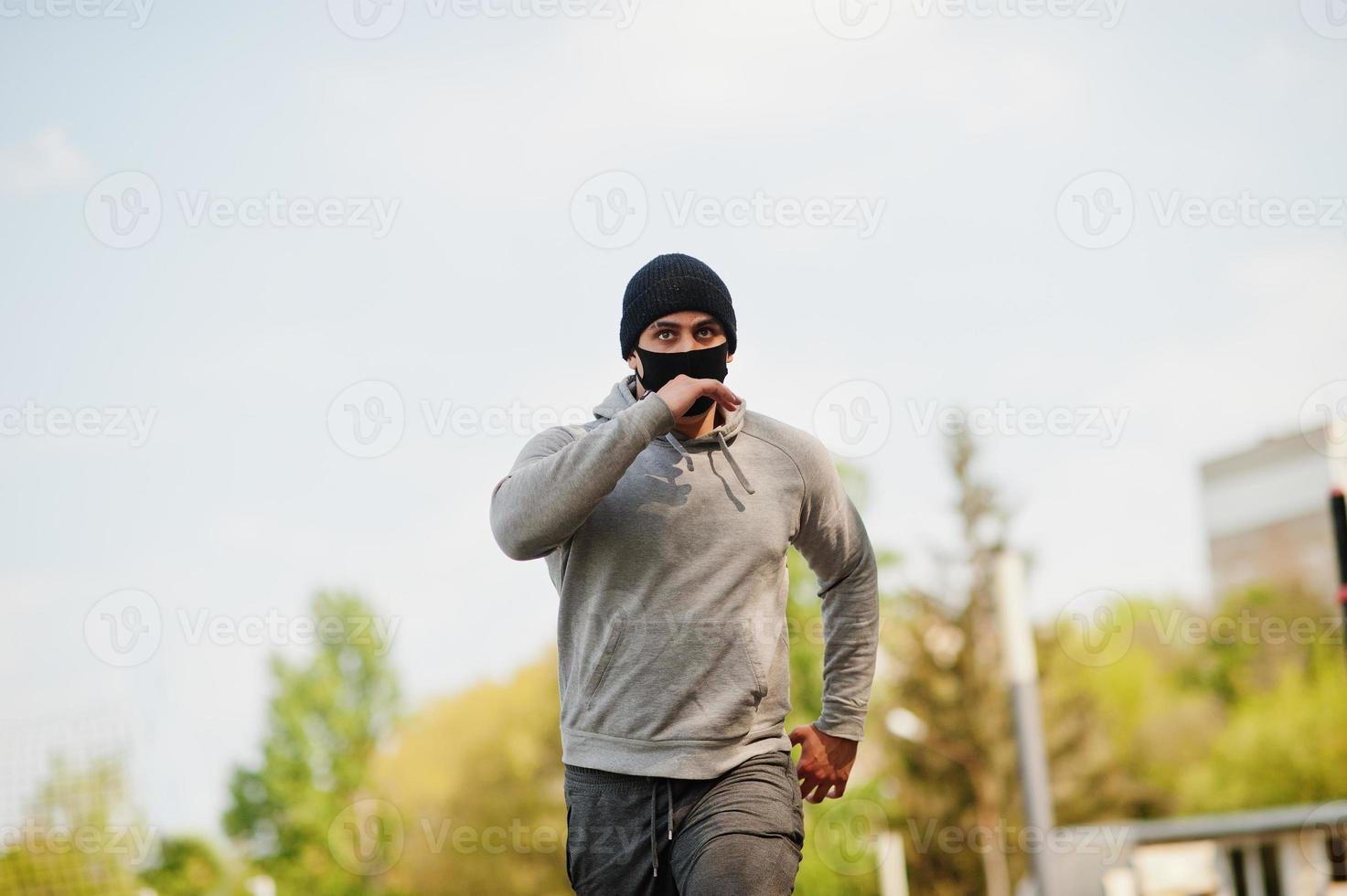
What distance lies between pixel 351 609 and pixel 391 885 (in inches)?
428

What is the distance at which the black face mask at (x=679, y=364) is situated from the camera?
12.2ft

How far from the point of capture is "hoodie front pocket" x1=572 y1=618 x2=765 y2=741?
3387mm

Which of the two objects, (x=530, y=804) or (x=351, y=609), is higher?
(x=351, y=609)

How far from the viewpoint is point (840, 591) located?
Answer: 4094 millimetres

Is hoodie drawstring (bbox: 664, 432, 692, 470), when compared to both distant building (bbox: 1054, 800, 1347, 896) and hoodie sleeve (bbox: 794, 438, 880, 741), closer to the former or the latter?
hoodie sleeve (bbox: 794, 438, 880, 741)

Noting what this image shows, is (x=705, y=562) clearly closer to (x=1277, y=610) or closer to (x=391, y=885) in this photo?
(x=391, y=885)

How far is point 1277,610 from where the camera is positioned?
66.9m

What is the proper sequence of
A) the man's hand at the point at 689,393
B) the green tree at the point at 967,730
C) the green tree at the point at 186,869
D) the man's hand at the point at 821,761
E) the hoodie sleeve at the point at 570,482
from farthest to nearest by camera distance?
the green tree at the point at 186,869, the green tree at the point at 967,730, the man's hand at the point at 821,761, the man's hand at the point at 689,393, the hoodie sleeve at the point at 570,482

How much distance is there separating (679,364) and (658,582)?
62 centimetres

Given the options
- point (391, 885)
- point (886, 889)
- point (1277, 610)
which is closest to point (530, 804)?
point (391, 885)

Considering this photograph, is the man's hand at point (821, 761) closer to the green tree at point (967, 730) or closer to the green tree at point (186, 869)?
the green tree at point (967, 730)

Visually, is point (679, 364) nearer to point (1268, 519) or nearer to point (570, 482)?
point (570, 482)

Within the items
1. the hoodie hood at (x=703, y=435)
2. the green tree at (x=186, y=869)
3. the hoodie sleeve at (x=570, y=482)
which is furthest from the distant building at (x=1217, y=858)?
the green tree at (x=186, y=869)

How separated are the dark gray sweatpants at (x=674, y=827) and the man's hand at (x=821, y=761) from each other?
427mm
